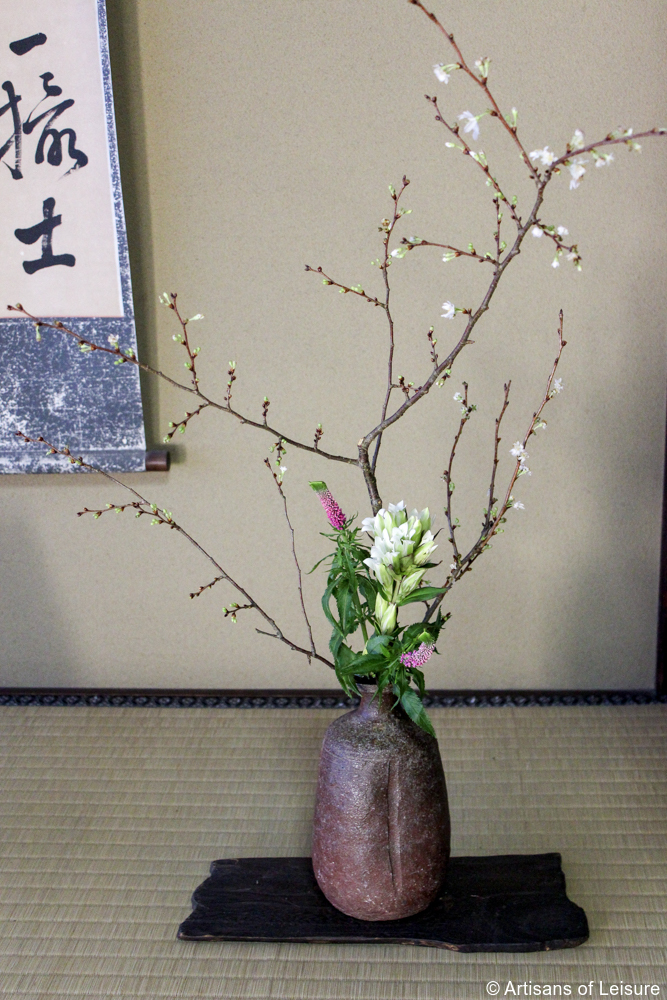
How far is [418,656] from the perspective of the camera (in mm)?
1131

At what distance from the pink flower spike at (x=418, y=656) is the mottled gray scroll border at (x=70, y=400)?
3.30 feet

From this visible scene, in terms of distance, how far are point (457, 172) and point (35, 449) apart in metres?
1.12

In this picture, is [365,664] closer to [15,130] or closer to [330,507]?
[330,507]

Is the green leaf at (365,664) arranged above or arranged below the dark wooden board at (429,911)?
above

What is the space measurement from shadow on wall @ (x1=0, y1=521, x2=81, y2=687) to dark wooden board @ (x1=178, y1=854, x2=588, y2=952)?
0.91 meters

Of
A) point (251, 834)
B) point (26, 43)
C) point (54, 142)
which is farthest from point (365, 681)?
point (26, 43)

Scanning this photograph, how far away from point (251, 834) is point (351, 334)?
3.46ft

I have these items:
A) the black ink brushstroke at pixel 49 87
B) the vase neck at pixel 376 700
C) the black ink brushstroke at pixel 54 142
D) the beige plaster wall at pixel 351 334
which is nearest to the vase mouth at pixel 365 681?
the vase neck at pixel 376 700

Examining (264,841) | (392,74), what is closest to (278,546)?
(264,841)

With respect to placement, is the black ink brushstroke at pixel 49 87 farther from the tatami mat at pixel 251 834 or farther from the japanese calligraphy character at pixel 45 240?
the tatami mat at pixel 251 834

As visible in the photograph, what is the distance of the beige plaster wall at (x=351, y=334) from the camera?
1797 millimetres

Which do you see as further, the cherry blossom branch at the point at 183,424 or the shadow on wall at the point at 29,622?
the shadow on wall at the point at 29,622

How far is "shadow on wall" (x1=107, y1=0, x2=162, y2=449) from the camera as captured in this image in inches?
71.5

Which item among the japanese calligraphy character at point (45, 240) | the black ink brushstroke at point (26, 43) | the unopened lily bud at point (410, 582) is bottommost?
the unopened lily bud at point (410, 582)
